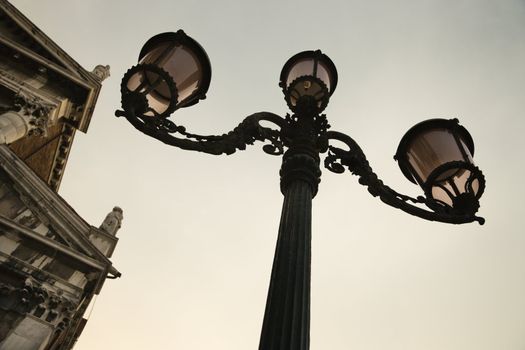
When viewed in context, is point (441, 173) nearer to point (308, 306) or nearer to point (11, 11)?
point (308, 306)

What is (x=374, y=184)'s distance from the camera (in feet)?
13.9

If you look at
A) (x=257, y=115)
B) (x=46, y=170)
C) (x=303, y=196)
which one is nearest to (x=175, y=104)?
(x=257, y=115)

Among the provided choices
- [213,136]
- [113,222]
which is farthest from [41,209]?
[213,136]

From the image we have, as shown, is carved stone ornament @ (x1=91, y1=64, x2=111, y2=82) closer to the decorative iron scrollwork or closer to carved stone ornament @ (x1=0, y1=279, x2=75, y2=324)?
carved stone ornament @ (x1=0, y1=279, x2=75, y2=324)

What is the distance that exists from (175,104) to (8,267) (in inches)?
326

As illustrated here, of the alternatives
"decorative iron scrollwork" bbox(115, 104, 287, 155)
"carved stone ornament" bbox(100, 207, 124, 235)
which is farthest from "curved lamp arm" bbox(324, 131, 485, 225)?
"carved stone ornament" bbox(100, 207, 124, 235)

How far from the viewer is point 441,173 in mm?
3971

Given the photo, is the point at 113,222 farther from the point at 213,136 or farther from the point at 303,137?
the point at 303,137

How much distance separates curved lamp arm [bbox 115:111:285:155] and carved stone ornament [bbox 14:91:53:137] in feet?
35.6

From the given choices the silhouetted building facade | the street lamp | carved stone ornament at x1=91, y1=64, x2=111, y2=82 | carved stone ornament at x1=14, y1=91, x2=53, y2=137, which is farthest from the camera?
carved stone ornament at x1=91, y1=64, x2=111, y2=82

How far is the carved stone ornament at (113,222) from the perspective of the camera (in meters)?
13.6

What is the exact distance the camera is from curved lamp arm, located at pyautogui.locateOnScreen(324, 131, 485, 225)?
405cm

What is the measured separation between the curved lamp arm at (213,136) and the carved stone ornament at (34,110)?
10.8 metres

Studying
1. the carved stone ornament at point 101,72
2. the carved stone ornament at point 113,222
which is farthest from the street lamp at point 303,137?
the carved stone ornament at point 101,72
